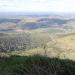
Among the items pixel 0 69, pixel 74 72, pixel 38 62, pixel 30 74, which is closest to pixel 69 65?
pixel 74 72

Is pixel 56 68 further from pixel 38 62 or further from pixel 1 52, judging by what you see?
pixel 1 52

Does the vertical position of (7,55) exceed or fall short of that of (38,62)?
it falls short

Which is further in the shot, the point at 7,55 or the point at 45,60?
the point at 7,55

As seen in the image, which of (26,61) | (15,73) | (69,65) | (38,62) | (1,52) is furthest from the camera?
(1,52)

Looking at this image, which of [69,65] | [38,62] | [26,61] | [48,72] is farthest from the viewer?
[26,61]

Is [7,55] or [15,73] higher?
[15,73]

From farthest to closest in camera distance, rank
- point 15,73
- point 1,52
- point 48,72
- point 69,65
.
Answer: point 1,52, point 69,65, point 15,73, point 48,72

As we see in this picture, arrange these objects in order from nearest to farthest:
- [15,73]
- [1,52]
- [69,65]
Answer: [15,73] → [69,65] → [1,52]

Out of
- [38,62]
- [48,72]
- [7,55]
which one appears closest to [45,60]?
[38,62]

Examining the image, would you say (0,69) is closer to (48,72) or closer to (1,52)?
(48,72)
